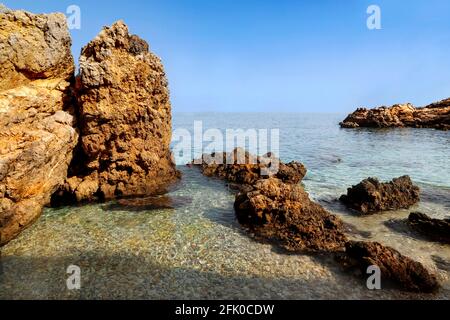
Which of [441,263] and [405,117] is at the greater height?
[405,117]

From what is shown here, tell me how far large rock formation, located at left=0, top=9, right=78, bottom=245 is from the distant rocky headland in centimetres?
4

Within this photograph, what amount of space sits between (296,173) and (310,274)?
37.3 feet

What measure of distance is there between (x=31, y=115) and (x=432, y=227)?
57.7 ft

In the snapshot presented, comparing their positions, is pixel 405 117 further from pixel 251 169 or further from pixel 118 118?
pixel 118 118

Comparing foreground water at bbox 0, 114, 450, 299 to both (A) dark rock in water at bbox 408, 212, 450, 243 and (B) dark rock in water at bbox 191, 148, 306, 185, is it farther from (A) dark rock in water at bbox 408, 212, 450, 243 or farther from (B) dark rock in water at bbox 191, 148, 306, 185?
(B) dark rock in water at bbox 191, 148, 306, 185

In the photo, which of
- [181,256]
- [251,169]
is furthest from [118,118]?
[251,169]

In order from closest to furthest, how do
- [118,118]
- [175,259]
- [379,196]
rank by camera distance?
[175,259]
[379,196]
[118,118]

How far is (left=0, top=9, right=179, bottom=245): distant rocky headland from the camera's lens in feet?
40.4

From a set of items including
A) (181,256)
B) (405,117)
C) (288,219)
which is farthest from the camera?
(405,117)

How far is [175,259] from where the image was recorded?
10625 mm

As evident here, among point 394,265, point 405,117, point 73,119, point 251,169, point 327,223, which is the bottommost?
point 394,265

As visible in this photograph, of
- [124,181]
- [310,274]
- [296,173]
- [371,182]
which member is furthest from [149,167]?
[371,182]

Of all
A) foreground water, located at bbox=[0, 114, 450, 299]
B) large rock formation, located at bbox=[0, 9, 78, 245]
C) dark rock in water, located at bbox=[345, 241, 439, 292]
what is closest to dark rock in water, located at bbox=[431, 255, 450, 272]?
foreground water, located at bbox=[0, 114, 450, 299]

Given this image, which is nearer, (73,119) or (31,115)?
(31,115)
